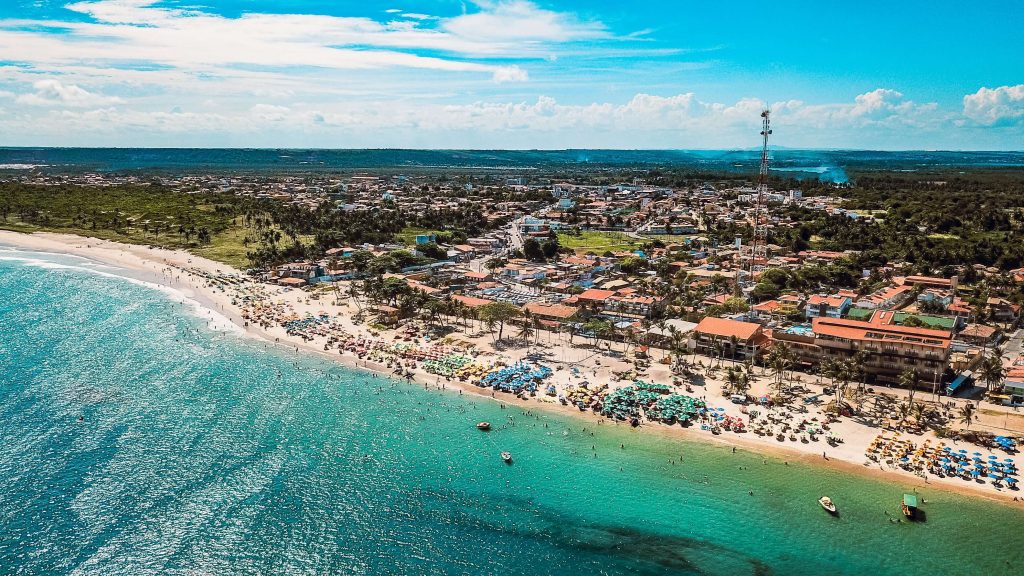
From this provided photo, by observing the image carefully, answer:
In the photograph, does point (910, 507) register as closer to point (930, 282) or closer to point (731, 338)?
point (731, 338)

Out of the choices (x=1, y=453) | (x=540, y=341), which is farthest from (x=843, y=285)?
(x=1, y=453)

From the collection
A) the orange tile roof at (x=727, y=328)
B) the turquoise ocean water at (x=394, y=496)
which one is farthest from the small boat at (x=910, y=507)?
the orange tile roof at (x=727, y=328)

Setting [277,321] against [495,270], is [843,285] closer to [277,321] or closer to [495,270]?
[495,270]

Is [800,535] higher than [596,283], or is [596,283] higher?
[596,283]

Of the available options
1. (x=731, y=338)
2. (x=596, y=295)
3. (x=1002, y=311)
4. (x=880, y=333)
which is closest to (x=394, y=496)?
(x=731, y=338)

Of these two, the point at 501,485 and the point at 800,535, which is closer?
the point at 800,535

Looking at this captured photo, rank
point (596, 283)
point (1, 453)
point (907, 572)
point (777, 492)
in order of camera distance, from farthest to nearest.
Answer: point (596, 283)
point (1, 453)
point (777, 492)
point (907, 572)

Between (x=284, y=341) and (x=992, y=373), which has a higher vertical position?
(x=992, y=373)

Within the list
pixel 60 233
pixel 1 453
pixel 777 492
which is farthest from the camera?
pixel 60 233

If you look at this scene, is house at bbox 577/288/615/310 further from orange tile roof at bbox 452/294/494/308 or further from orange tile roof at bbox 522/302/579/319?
orange tile roof at bbox 452/294/494/308
